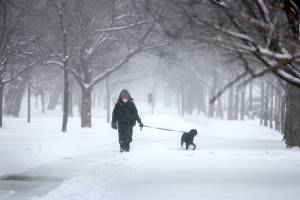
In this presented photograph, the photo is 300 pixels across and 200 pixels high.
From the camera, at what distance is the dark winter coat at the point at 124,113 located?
15602 millimetres

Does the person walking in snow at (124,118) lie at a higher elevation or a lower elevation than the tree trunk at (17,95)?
→ lower

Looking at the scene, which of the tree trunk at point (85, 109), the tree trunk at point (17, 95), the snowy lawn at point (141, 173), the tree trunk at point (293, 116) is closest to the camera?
the snowy lawn at point (141, 173)

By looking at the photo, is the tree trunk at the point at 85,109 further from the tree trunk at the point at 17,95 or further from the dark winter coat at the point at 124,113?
the tree trunk at the point at 17,95

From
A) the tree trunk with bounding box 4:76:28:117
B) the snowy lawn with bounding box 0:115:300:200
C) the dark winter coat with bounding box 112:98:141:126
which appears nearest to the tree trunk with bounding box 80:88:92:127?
the snowy lawn with bounding box 0:115:300:200

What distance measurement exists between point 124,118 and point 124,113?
0.15 m

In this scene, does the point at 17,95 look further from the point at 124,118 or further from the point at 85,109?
the point at 124,118

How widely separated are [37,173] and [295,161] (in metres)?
5.76

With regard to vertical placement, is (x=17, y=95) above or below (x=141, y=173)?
above

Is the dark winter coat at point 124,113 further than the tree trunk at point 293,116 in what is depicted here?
No

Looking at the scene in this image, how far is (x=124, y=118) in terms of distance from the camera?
15.6m

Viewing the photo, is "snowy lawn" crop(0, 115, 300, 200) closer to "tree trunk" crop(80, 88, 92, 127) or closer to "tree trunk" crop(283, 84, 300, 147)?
"tree trunk" crop(283, 84, 300, 147)

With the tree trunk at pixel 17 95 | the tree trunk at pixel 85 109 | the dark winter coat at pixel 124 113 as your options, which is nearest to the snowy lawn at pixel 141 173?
the dark winter coat at pixel 124 113

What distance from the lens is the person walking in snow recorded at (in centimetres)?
1559

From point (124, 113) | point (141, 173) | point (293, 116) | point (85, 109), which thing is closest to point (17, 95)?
point (85, 109)
